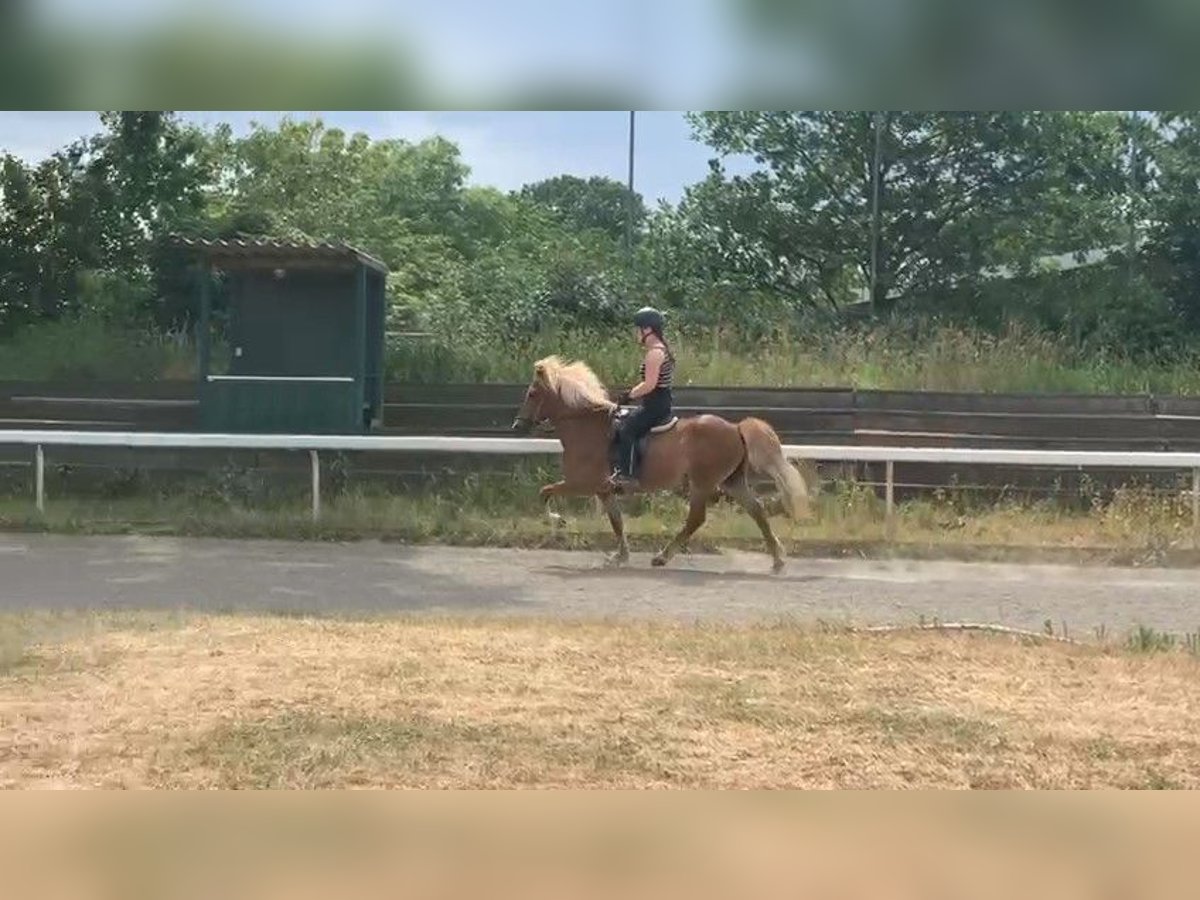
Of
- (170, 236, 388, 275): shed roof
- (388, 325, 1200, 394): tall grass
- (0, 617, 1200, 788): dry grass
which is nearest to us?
(0, 617, 1200, 788): dry grass

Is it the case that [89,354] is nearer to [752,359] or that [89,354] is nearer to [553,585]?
[752,359]

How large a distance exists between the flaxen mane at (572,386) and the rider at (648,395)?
23cm

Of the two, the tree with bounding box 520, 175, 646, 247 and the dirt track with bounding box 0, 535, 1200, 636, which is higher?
the tree with bounding box 520, 175, 646, 247

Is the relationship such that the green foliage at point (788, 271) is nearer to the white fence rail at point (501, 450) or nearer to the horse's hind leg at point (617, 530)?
the white fence rail at point (501, 450)

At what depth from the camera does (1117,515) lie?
12.8 m

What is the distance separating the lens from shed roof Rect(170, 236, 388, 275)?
14.6m

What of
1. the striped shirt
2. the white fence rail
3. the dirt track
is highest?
the striped shirt

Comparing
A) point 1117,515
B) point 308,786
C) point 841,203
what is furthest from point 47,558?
point 841,203

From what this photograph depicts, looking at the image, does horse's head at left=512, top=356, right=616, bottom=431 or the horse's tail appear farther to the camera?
horse's head at left=512, top=356, right=616, bottom=431

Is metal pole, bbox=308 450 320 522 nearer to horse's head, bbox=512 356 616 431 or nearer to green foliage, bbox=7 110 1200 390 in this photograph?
horse's head, bbox=512 356 616 431

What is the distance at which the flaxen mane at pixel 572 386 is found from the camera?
38.6ft

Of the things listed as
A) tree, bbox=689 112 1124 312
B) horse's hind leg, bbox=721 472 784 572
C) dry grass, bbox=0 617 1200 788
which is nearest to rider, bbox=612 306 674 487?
horse's hind leg, bbox=721 472 784 572

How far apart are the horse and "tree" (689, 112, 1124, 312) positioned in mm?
7502

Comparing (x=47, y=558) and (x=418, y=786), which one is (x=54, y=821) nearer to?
(x=418, y=786)
